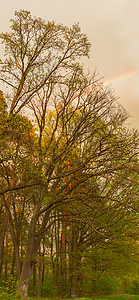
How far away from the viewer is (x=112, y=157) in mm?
13422

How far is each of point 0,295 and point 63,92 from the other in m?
12.4

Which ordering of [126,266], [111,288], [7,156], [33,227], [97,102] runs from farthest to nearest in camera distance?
[111,288] → [126,266] → [97,102] → [33,227] → [7,156]

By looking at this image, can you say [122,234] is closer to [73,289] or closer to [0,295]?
[73,289]

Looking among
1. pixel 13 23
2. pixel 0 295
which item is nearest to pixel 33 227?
pixel 0 295

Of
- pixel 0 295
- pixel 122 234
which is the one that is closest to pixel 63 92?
pixel 122 234

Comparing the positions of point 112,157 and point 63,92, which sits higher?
point 63,92

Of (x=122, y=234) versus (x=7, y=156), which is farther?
(x=122, y=234)

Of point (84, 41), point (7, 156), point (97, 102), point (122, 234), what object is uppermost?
point (84, 41)

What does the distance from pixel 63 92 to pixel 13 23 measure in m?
5.41

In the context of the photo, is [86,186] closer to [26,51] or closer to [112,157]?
[112,157]

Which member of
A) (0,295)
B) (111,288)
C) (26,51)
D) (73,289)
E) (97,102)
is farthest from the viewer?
(111,288)

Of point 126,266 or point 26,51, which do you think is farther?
point 126,266

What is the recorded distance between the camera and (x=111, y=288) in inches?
1018

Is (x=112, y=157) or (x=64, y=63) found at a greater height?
(x=64, y=63)
